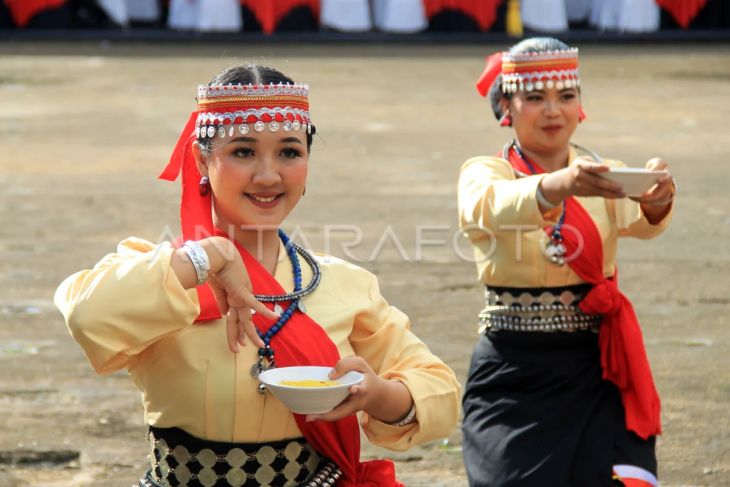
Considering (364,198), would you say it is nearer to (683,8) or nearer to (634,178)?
(634,178)

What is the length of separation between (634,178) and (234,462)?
1.42 m

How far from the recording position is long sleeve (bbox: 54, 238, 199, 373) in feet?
9.04

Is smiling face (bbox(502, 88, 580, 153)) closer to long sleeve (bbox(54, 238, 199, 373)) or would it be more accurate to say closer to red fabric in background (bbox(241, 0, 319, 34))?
Result: long sleeve (bbox(54, 238, 199, 373))

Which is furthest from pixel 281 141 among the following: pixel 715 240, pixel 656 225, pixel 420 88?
pixel 420 88

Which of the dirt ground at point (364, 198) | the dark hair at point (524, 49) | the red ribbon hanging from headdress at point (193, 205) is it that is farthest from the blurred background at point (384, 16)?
the red ribbon hanging from headdress at point (193, 205)

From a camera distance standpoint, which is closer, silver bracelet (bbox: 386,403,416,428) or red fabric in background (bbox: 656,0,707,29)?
silver bracelet (bbox: 386,403,416,428)

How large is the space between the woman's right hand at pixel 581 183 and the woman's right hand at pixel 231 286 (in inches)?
48.3

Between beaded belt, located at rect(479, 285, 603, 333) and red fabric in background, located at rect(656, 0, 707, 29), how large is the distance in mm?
17017

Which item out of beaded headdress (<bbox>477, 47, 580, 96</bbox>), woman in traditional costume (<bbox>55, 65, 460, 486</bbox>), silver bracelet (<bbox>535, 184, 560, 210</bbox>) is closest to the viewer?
woman in traditional costume (<bbox>55, 65, 460, 486</bbox>)

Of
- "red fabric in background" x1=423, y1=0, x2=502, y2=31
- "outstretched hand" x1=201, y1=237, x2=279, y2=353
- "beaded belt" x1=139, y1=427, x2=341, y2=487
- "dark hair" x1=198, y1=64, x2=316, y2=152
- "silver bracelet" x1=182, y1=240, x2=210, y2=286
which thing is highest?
"dark hair" x1=198, y1=64, x2=316, y2=152

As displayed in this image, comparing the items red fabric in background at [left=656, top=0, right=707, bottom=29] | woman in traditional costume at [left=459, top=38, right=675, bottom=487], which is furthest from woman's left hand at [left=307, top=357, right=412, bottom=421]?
red fabric in background at [left=656, top=0, right=707, bottom=29]

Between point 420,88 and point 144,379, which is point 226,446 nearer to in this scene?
point 144,379

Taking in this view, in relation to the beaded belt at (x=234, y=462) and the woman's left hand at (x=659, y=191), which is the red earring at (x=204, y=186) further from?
the woman's left hand at (x=659, y=191)

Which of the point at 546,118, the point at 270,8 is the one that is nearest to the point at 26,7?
the point at 270,8
